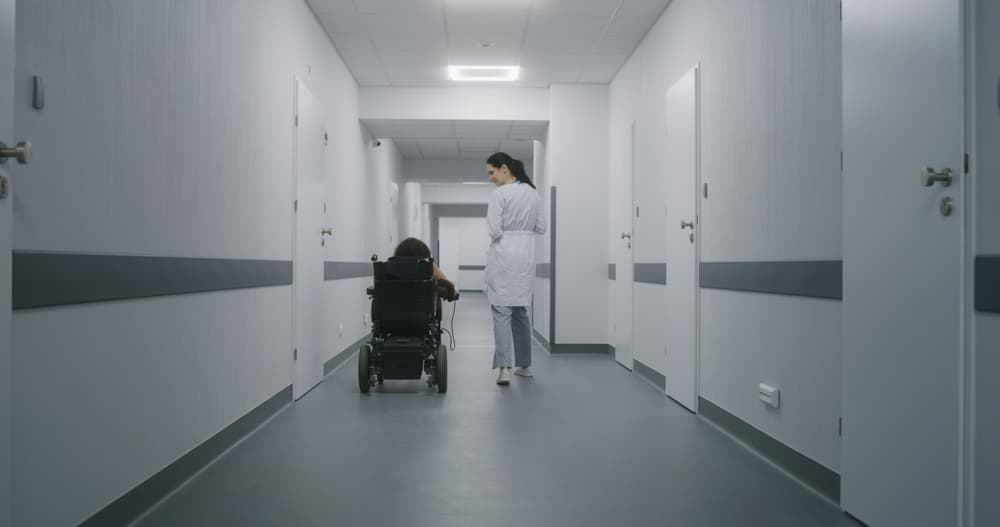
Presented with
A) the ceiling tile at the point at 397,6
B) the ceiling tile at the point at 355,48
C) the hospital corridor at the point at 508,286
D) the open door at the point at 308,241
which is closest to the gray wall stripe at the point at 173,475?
the hospital corridor at the point at 508,286

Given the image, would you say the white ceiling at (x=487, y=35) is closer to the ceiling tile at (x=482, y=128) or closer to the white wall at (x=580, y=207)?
the white wall at (x=580, y=207)

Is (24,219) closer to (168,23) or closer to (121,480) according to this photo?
(121,480)

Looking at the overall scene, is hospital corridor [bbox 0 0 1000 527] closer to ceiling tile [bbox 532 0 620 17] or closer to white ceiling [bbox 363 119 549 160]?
ceiling tile [bbox 532 0 620 17]

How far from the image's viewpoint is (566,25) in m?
4.95

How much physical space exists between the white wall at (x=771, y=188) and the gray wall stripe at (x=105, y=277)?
7.76 ft

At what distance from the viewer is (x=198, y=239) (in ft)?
8.61

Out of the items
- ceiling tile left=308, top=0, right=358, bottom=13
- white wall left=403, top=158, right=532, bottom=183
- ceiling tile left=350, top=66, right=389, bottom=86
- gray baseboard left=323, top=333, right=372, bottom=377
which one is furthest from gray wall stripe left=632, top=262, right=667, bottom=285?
white wall left=403, top=158, right=532, bottom=183

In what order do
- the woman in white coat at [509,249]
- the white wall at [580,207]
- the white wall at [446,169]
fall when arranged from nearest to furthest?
the woman in white coat at [509,249] < the white wall at [580,207] < the white wall at [446,169]

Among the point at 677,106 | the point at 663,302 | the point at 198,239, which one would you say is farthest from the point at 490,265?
the point at 198,239

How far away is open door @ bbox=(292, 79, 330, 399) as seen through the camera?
4184mm

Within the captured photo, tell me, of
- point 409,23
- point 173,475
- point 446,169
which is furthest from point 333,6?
point 446,169

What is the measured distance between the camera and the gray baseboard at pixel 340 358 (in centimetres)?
514

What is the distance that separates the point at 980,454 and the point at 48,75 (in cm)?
251

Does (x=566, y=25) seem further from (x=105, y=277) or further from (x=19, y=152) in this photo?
(x=19, y=152)
